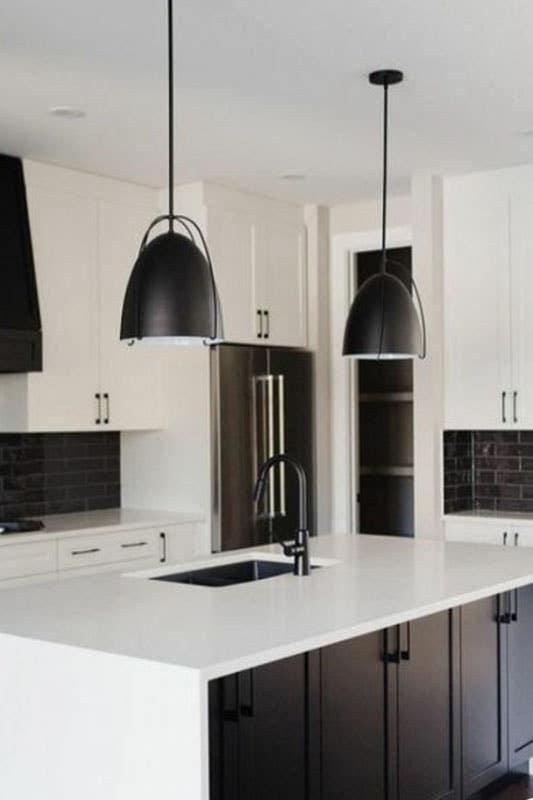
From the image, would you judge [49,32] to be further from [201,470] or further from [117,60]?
[201,470]

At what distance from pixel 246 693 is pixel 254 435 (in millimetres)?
3139

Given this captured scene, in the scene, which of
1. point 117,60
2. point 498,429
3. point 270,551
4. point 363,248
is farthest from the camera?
point 363,248

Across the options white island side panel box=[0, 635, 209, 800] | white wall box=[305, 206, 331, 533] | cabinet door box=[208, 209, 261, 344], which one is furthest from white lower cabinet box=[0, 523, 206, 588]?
white island side panel box=[0, 635, 209, 800]

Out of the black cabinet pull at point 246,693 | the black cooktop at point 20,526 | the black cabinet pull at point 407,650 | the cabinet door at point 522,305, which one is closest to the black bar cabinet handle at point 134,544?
the black cooktop at point 20,526

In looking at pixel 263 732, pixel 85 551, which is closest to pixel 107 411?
pixel 85 551

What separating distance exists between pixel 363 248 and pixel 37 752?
4.11 m

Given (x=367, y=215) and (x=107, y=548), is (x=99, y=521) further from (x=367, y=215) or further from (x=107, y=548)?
(x=367, y=215)

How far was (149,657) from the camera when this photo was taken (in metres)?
2.30

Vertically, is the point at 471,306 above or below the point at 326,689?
above

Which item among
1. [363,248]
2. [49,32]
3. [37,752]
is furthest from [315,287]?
[37,752]

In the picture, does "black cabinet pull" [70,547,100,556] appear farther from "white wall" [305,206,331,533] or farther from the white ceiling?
the white ceiling

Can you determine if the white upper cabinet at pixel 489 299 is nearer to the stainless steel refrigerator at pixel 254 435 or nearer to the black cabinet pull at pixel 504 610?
the stainless steel refrigerator at pixel 254 435

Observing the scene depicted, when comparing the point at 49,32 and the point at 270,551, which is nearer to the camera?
the point at 49,32

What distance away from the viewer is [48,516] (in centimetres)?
540
